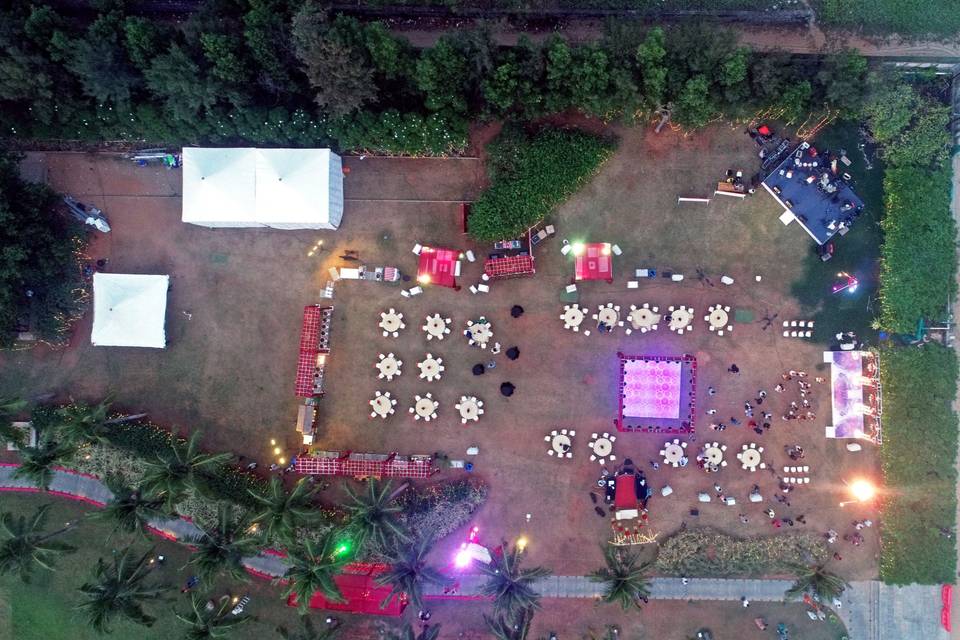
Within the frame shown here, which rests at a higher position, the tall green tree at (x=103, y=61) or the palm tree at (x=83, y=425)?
the tall green tree at (x=103, y=61)

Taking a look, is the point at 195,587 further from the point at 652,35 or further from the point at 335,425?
the point at 652,35

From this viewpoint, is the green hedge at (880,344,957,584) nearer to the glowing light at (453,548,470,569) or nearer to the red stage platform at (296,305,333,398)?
the glowing light at (453,548,470,569)

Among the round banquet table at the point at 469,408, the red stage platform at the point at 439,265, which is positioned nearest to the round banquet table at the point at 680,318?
the round banquet table at the point at 469,408

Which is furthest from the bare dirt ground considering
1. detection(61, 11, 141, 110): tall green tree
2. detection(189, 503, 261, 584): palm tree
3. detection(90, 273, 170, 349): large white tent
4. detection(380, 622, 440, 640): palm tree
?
detection(189, 503, 261, 584): palm tree

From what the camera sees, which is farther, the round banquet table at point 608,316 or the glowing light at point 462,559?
the glowing light at point 462,559

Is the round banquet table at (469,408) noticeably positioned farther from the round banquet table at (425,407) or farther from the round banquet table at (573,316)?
the round banquet table at (573,316)

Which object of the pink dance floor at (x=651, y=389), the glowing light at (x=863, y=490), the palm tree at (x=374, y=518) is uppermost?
the pink dance floor at (x=651, y=389)

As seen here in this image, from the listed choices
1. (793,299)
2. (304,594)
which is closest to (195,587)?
(304,594)
